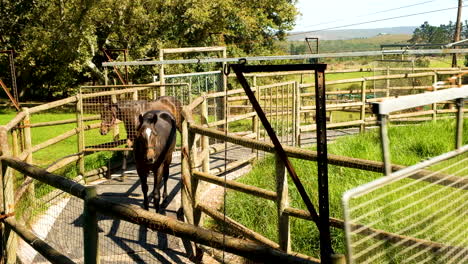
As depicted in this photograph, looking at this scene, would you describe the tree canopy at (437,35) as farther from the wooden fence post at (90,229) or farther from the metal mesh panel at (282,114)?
the wooden fence post at (90,229)

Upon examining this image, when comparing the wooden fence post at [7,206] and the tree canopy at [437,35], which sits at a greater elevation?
the tree canopy at [437,35]

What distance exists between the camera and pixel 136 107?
366 inches

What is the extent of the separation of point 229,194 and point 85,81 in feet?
75.7

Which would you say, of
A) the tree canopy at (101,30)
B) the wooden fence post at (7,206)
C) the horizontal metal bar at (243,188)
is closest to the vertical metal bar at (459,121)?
the horizontal metal bar at (243,188)

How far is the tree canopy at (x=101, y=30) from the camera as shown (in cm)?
2048

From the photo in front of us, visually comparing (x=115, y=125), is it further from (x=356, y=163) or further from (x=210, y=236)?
(x=210, y=236)

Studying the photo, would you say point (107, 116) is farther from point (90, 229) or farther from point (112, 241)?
point (90, 229)

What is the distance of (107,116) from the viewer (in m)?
9.16

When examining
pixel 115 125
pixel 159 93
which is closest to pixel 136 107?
pixel 115 125

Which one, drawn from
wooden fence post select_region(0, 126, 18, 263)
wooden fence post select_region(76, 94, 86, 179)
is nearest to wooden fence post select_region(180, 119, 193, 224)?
wooden fence post select_region(0, 126, 18, 263)

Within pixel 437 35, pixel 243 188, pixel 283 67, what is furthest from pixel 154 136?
pixel 437 35

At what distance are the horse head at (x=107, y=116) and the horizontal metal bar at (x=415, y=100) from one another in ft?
25.8

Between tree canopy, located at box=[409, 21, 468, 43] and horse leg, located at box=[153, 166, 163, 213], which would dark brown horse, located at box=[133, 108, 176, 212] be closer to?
horse leg, located at box=[153, 166, 163, 213]

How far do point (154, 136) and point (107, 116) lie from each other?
270 centimetres
